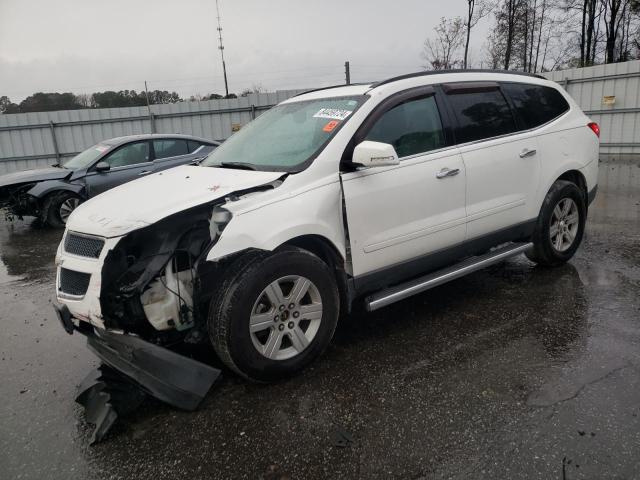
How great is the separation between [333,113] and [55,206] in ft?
23.9

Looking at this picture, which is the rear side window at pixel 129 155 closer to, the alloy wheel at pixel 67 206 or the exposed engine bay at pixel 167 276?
the alloy wheel at pixel 67 206

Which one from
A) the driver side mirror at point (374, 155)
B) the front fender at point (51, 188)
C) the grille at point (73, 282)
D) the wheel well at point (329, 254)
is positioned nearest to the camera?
the grille at point (73, 282)

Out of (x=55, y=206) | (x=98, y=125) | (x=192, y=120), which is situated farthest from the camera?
(x=192, y=120)

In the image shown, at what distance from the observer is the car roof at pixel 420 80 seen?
12.3 ft

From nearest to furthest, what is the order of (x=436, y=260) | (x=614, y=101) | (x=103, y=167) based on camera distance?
(x=436, y=260) < (x=103, y=167) < (x=614, y=101)

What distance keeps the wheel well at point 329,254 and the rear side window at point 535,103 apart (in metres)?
2.34

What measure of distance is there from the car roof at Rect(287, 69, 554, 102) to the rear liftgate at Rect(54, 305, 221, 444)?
2290 millimetres

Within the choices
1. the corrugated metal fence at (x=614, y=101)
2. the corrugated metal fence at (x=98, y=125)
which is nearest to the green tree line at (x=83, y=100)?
the corrugated metal fence at (x=98, y=125)

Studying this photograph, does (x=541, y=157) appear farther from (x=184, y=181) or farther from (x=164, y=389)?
(x=164, y=389)

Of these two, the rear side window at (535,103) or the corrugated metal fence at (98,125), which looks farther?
the corrugated metal fence at (98,125)

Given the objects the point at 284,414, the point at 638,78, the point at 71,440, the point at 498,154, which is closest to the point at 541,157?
the point at 498,154

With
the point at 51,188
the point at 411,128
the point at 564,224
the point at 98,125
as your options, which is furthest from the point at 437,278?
the point at 98,125

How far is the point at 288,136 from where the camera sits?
3756 millimetres

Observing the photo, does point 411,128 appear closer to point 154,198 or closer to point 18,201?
point 154,198
